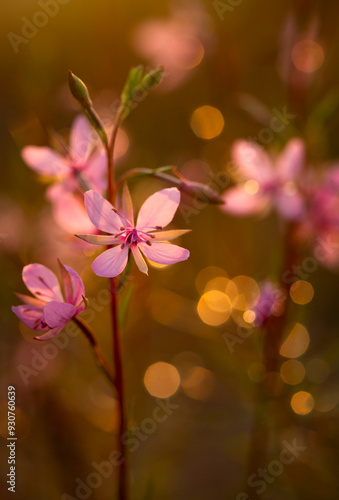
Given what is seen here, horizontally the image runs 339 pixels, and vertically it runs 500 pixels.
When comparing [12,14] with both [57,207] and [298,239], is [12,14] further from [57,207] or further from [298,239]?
[298,239]

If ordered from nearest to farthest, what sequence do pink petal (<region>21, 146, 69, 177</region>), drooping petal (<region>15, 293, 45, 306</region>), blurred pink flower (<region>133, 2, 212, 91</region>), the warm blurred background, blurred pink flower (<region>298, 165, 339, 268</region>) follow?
drooping petal (<region>15, 293, 45, 306</region>) < pink petal (<region>21, 146, 69, 177</region>) < blurred pink flower (<region>298, 165, 339, 268</region>) < the warm blurred background < blurred pink flower (<region>133, 2, 212, 91</region>)

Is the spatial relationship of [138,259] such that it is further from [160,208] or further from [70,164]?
[70,164]

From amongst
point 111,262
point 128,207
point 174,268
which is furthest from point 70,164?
point 174,268

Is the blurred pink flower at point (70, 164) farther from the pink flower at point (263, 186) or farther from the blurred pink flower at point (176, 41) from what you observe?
the blurred pink flower at point (176, 41)

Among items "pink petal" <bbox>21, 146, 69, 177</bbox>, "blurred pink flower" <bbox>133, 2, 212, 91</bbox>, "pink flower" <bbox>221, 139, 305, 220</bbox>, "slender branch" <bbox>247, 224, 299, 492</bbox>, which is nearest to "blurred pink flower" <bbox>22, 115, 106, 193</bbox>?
"pink petal" <bbox>21, 146, 69, 177</bbox>

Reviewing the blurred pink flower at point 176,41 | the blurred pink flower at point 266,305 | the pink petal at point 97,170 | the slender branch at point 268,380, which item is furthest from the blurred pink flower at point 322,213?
the blurred pink flower at point 176,41

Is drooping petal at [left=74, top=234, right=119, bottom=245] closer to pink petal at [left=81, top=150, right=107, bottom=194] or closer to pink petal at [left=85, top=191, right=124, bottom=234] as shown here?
pink petal at [left=85, top=191, right=124, bottom=234]
